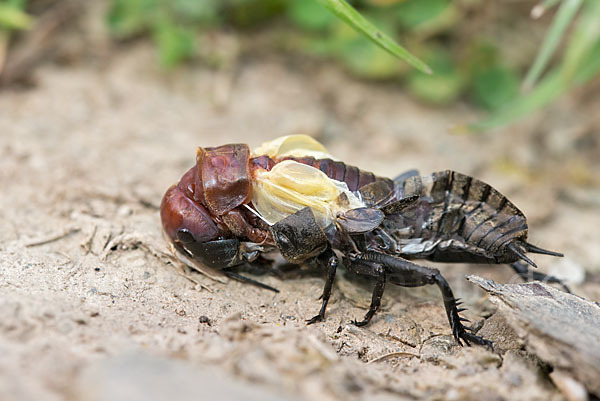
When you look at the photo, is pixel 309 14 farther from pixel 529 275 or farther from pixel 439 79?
pixel 529 275

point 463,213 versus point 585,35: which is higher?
point 585,35

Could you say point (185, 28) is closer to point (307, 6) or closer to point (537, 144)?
point (307, 6)

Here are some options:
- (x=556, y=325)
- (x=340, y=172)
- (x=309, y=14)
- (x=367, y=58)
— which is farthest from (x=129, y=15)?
(x=556, y=325)

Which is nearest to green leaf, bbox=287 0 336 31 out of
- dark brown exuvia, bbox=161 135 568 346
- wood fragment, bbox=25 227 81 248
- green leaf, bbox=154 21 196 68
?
green leaf, bbox=154 21 196 68

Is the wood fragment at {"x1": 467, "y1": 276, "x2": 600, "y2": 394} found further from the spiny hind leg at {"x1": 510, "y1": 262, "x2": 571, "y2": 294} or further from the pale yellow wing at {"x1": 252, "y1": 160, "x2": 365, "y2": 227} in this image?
the pale yellow wing at {"x1": 252, "y1": 160, "x2": 365, "y2": 227}

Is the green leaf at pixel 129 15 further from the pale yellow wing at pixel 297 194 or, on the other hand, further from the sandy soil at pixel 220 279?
the pale yellow wing at pixel 297 194

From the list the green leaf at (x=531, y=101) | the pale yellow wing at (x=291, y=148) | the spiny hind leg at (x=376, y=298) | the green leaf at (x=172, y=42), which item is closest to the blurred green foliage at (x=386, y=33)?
the green leaf at (x=172, y=42)
